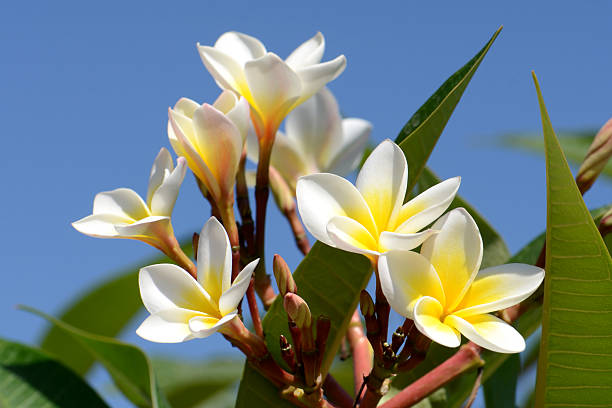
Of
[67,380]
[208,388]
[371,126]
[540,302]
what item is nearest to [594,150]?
[540,302]

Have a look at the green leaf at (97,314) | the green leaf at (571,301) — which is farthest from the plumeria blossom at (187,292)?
the green leaf at (97,314)

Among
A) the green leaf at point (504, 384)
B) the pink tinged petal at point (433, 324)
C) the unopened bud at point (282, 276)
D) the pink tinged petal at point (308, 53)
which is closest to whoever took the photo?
the pink tinged petal at point (433, 324)

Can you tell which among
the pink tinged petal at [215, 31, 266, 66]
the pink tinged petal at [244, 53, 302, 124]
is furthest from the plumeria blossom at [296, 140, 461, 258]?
the pink tinged petal at [215, 31, 266, 66]

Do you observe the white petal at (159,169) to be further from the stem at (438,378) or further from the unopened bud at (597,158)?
the unopened bud at (597,158)

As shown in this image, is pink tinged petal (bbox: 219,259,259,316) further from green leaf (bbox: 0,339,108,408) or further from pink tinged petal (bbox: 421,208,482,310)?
green leaf (bbox: 0,339,108,408)

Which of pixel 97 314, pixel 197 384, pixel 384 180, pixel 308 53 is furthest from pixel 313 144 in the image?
pixel 197 384

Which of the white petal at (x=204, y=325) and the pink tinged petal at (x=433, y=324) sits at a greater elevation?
the pink tinged petal at (x=433, y=324)

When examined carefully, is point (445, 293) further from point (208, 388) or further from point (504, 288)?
point (208, 388)
